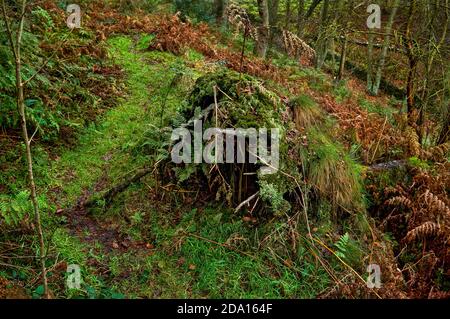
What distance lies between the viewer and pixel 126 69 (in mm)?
7668

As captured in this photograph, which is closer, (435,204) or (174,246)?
(174,246)

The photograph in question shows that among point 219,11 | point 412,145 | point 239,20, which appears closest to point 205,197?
point 239,20

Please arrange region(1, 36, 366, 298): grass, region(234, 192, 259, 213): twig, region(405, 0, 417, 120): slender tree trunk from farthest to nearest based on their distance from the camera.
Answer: region(405, 0, 417, 120): slender tree trunk < region(234, 192, 259, 213): twig < region(1, 36, 366, 298): grass

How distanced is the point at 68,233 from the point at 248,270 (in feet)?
6.44

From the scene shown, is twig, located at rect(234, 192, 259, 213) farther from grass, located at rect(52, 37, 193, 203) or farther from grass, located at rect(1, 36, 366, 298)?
grass, located at rect(52, 37, 193, 203)

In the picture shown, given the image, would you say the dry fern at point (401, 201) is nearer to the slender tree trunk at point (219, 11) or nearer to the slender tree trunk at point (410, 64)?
the slender tree trunk at point (410, 64)

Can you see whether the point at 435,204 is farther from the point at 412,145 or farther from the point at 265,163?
the point at 265,163

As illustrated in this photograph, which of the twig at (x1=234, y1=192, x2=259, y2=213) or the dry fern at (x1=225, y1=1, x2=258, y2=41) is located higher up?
the dry fern at (x1=225, y1=1, x2=258, y2=41)

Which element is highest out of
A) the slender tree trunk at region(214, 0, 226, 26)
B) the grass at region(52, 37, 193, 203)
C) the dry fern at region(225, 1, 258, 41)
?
the slender tree trunk at region(214, 0, 226, 26)

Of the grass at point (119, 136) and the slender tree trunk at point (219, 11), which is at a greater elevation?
the slender tree trunk at point (219, 11)

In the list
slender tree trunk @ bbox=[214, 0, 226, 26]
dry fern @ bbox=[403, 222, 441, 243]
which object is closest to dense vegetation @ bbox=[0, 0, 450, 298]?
dry fern @ bbox=[403, 222, 441, 243]

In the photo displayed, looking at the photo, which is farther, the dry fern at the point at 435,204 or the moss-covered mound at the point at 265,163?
the dry fern at the point at 435,204

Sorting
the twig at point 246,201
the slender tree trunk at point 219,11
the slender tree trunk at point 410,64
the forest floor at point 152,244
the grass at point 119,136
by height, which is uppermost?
the slender tree trunk at point 219,11

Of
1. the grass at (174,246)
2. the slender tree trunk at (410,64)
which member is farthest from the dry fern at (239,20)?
the slender tree trunk at (410,64)
